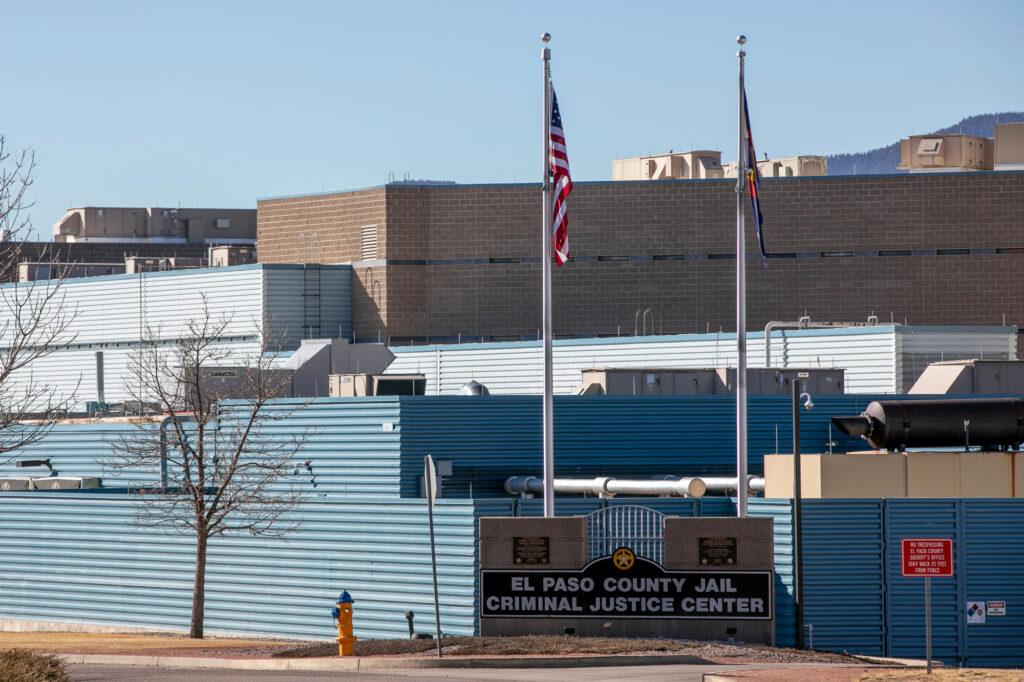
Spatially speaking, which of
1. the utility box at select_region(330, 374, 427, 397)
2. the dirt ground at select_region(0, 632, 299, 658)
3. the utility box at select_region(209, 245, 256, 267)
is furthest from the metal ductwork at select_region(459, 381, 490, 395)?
the utility box at select_region(209, 245, 256, 267)

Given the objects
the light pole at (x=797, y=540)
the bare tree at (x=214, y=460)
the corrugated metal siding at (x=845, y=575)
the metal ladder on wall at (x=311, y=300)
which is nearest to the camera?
the light pole at (x=797, y=540)

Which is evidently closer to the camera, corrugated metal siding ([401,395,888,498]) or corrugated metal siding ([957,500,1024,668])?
corrugated metal siding ([957,500,1024,668])

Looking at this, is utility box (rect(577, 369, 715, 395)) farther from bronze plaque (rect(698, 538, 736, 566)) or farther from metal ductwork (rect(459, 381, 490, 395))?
bronze plaque (rect(698, 538, 736, 566))

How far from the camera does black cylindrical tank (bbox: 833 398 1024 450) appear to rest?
3281 centimetres

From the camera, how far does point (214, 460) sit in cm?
3388

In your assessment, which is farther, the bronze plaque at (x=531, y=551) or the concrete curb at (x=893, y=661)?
the bronze plaque at (x=531, y=551)

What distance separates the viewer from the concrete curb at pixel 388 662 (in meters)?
24.3

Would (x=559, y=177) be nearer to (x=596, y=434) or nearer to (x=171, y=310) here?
(x=596, y=434)

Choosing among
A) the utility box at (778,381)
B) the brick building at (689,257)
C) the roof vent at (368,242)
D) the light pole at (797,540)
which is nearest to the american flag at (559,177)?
the light pole at (797,540)

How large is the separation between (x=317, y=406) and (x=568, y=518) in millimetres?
11320

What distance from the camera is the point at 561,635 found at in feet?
89.6

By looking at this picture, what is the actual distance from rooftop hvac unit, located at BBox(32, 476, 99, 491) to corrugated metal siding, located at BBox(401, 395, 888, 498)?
10.2 m

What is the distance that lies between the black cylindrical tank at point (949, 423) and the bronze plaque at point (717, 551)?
7.26m

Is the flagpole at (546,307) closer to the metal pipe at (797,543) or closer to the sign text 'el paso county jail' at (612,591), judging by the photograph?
the sign text 'el paso county jail' at (612,591)
